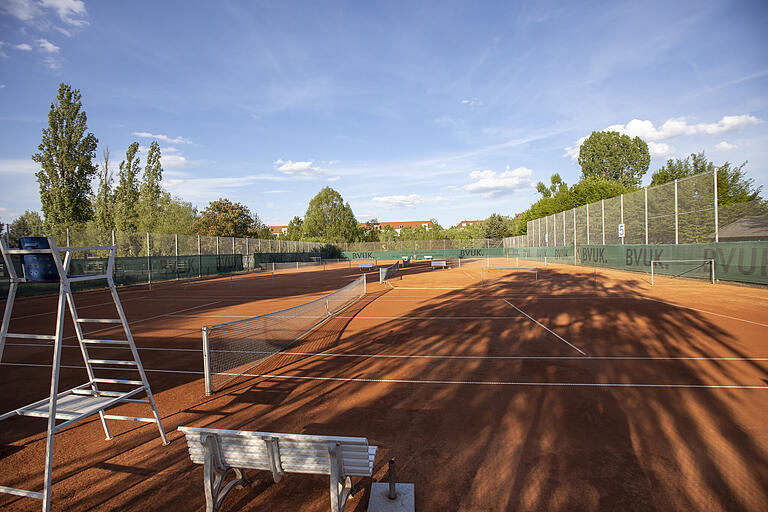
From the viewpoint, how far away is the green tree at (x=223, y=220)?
56188 mm

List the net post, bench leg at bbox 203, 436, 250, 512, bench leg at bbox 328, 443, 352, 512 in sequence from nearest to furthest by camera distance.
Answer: bench leg at bbox 328, 443, 352, 512, bench leg at bbox 203, 436, 250, 512, the net post

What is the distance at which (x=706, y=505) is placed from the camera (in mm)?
3641

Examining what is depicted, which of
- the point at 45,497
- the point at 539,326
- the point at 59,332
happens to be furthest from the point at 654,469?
the point at 539,326

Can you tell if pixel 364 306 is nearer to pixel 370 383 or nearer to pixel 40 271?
→ pixel 370 383

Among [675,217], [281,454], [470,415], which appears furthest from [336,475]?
[675,217]

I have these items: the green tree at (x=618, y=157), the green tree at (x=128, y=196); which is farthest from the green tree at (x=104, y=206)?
the green tree at (x=618, y=157)

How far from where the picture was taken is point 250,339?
10.2 metres

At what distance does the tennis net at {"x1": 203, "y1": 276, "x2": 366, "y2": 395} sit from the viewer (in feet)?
23.8

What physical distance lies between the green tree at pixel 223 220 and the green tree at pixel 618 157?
67.7m

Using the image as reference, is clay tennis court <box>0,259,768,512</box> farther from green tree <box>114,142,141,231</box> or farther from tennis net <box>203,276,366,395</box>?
green tree <box>114,142,141,231</box>

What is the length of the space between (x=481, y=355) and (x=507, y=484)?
480 centimetres

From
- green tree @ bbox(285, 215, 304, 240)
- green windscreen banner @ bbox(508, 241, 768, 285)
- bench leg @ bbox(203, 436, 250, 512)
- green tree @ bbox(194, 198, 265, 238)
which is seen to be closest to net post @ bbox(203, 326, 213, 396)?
bench leg @ bbox(203, 436, 250, 512)

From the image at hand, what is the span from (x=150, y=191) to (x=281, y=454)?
60.5m

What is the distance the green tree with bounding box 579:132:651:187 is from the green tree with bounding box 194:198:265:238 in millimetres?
67683
